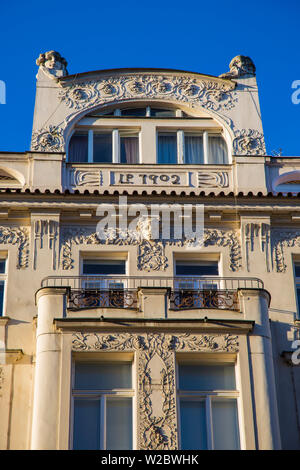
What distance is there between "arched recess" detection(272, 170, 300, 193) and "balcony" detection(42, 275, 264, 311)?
11.7ft

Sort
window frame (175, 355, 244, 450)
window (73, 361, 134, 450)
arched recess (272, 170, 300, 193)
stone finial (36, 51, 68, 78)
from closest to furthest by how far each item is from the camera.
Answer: window (73, 361, 134, 450), window frame (175, 355, 244, 450), arched recess (272, 170, 300, 193), stone finial (36, 51, 68, 78)


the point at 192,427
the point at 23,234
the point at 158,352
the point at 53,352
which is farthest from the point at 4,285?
the point at 192,427

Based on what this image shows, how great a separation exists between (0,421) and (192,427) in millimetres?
4215

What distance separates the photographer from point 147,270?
22.4 m

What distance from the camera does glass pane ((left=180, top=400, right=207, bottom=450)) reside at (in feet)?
62.0

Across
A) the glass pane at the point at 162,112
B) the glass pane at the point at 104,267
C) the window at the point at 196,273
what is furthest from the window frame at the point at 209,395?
the glass pane at the point at 162,112

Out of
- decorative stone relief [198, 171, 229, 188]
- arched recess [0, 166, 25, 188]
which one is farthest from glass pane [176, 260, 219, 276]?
arched recess [0, 166, 25, 188]

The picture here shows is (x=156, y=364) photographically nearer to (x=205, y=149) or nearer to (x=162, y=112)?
(x=205, y=149)

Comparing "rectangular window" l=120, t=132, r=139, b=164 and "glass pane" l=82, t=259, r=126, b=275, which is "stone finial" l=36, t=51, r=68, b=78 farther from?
"glass pane" l=82, t=259, r=126, b=275

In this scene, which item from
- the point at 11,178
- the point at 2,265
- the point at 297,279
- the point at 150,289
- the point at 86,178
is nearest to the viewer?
the point at 150,289

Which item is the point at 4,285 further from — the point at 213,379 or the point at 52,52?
the point at 52,52

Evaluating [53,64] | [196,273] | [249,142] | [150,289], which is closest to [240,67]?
[249,142]

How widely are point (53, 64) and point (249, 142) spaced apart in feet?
20.2

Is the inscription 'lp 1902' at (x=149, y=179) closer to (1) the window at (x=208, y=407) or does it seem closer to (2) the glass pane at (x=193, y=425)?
(1) the window at (x=208, y=407)
